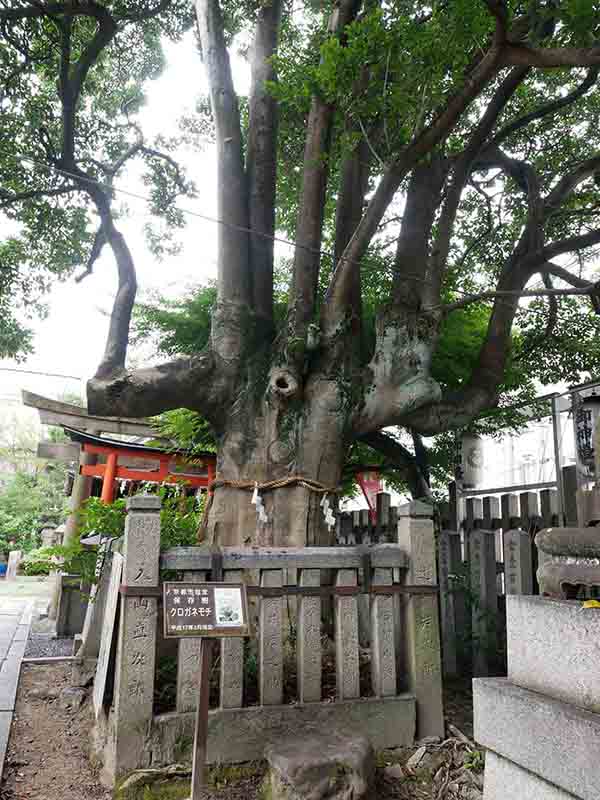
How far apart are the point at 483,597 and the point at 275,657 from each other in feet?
9.61

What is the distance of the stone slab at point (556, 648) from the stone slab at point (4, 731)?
3602 millimetres

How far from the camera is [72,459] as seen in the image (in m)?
13.0

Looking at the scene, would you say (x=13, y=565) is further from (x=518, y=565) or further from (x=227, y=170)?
(x=518, y=565)

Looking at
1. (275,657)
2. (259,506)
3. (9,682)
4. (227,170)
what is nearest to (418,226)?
(227,170)

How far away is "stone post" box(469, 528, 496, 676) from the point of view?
603 centimetres

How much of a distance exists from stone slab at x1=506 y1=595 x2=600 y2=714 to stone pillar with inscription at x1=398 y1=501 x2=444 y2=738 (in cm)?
165

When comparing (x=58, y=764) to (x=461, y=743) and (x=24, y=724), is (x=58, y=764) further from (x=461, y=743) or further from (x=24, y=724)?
(x=461, y=743)

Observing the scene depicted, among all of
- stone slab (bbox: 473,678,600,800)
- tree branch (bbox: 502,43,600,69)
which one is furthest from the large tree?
stone slab (bbox: 473,678,600,800)

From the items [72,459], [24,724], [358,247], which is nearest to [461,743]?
[24,724]

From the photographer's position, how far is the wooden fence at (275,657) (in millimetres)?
3967

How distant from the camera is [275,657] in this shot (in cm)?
428

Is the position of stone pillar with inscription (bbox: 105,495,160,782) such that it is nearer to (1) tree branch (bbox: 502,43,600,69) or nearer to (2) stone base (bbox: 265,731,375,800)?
(2) stone base (bbox: 265,731,375,800)

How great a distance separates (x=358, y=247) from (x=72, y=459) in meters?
9.42

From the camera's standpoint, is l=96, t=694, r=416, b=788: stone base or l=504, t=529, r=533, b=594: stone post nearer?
l=96, t=694, r=416, b=788: stone base
